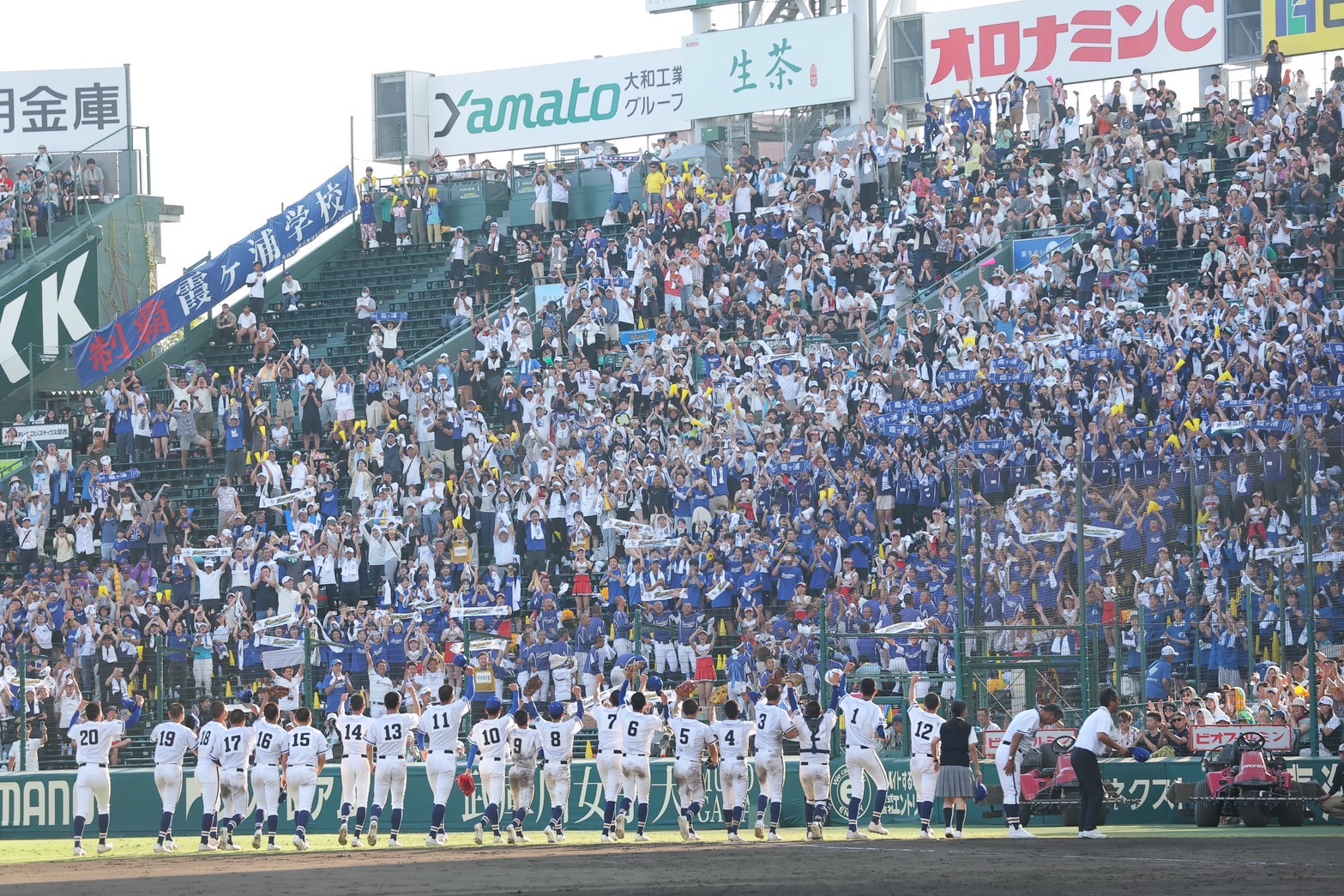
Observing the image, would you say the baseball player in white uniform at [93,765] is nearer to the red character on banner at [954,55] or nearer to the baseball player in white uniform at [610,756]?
the baseball player in white uniform at [610,756]

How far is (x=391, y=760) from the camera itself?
22.9 m

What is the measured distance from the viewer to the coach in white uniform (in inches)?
890

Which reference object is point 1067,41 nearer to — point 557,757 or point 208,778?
point 557,757

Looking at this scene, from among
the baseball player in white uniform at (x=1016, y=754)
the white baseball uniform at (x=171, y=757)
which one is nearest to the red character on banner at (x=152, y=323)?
the white baseball uniform at (x=171, y=757)

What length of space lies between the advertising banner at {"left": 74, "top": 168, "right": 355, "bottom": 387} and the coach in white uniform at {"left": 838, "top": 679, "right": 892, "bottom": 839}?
2428 cm

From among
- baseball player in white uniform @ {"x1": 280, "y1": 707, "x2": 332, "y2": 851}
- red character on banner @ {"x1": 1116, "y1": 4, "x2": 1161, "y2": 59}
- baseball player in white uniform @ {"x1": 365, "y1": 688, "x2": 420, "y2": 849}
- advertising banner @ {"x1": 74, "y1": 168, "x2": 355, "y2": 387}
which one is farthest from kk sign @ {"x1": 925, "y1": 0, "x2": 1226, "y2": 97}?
baseball player in white uniform @ {"x1": 280, "y1": 707, "x2": 332, "y2": 851}

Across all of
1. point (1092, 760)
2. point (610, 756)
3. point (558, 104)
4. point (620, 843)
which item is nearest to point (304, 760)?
point (610, 756)

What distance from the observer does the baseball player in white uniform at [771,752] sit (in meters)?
22.6

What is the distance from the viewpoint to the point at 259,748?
22.9 meters

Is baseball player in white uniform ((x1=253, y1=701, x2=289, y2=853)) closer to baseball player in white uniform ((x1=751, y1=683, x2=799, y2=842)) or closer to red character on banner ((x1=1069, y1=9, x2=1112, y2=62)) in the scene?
baseball player in white uniform ((x1=751, y1=683, x2=799, y2=842))

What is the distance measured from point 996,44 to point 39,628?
22.2 meters

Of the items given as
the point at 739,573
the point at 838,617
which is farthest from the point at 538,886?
the point at 739,573

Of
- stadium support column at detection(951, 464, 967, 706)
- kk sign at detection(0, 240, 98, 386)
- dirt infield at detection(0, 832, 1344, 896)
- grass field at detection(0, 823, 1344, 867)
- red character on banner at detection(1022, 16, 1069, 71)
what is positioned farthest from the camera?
kk sign at detection(0, 240, 98, 386)

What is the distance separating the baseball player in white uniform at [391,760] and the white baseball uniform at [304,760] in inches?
21.8
